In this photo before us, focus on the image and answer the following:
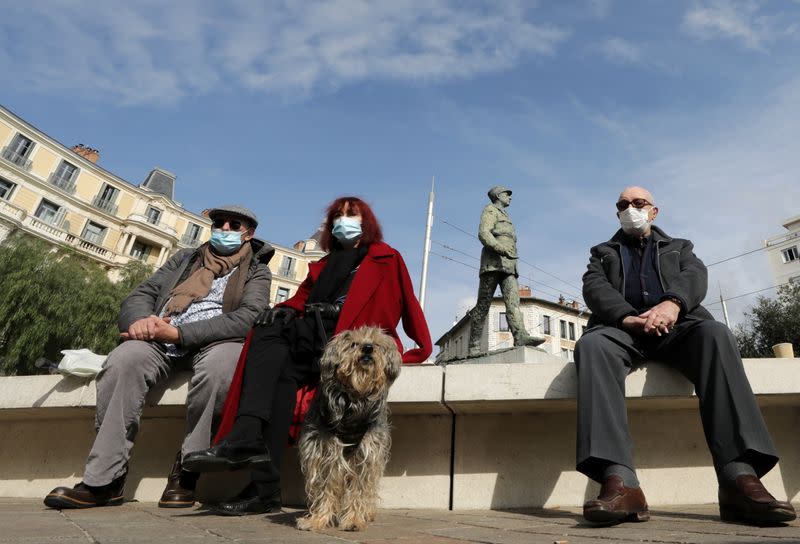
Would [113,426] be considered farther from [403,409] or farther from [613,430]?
[613,430]

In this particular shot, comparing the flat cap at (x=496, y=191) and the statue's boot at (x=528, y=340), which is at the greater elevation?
the flat cap at (x=496, y=191)

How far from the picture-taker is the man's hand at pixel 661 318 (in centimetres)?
264

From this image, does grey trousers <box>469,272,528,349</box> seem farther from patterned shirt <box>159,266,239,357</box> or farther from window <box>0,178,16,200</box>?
window <box>0,178,16,200</box>

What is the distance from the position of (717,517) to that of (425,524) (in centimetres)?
145

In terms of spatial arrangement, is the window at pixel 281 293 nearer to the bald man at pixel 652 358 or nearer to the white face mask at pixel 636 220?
the white face mask at pixel 636 220

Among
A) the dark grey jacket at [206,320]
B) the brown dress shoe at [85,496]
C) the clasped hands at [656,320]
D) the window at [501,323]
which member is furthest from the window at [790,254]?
the brown dress shoe at [85,496]

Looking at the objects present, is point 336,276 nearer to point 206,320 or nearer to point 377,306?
point 377,306

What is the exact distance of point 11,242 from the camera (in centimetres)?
2050

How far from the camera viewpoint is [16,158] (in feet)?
112

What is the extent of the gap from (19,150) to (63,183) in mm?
3429

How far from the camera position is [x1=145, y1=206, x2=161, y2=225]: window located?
42.6 metres

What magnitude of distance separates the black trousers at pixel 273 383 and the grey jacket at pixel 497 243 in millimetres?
5485

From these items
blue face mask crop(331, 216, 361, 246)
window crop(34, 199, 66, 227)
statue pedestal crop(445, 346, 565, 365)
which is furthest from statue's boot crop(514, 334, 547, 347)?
window crop(34, 199, 66, 227)

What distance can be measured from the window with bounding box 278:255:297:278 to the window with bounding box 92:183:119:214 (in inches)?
696
